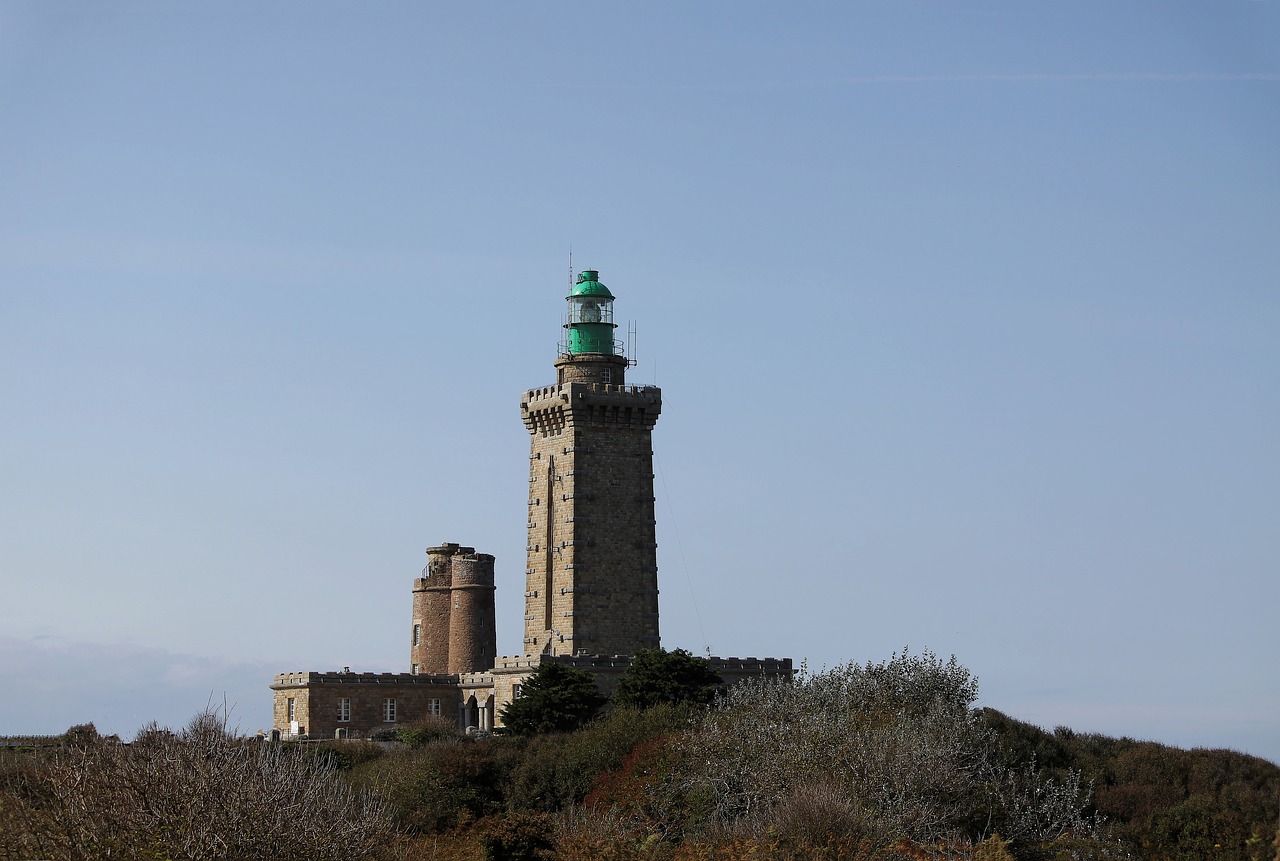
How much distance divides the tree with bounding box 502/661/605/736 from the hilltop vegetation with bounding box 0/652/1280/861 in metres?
0.22

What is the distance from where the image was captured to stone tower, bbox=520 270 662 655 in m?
69.7

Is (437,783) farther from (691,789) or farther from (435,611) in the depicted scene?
(435,611)

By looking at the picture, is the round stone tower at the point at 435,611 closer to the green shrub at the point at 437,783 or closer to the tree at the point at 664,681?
the tree at the point at 664,681

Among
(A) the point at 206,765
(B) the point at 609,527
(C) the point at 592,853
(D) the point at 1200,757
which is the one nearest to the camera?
(A) the point at 206,765

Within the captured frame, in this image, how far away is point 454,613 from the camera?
72.6 metres

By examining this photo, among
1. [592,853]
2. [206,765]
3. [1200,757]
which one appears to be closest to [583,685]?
[1200,757]

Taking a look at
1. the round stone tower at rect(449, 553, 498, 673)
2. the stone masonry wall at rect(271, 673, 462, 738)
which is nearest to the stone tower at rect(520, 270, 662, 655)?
the round stone tower at rect(449, 553, 498, 673)

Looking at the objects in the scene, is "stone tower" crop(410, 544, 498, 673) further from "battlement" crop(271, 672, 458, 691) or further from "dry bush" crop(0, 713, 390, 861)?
"dry bush" crop(0, 713, 390, 861)

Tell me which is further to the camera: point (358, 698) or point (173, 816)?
point (358, 698)

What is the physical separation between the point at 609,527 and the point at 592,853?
34.9 m

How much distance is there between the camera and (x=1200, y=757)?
6181 cm

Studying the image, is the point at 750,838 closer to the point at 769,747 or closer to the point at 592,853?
the point at 592,853

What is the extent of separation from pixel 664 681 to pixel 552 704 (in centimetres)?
426

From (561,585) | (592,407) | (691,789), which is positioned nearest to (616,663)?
(561,585)
